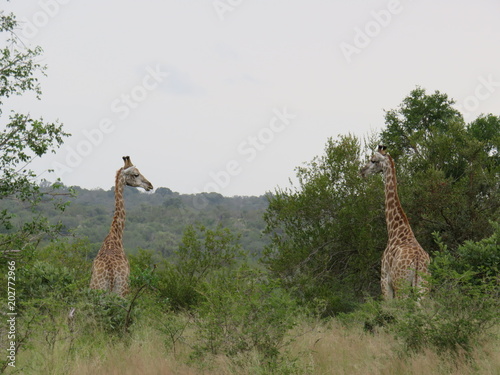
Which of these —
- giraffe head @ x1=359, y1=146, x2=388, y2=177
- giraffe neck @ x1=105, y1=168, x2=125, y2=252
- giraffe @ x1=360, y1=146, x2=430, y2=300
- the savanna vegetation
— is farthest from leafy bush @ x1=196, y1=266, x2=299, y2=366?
giraffe head @ x1=359, y1=146, x2=388, y2=177

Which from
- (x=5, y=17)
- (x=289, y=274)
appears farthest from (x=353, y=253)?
(x=5, y=17)

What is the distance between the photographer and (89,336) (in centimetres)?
905

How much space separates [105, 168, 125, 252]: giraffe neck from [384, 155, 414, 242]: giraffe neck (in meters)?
4.99

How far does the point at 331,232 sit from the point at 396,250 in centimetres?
495

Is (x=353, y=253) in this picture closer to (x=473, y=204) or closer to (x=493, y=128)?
(x=473, y=204)

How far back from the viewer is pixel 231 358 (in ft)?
25.4

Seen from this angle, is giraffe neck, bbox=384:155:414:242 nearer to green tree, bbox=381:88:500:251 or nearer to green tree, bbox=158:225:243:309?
green tree, bbox=381:88:500:251

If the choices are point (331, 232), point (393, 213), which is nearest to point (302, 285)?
point (331, 232)

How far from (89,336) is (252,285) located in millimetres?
2657

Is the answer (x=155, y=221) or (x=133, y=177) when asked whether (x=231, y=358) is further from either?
(x=155, y=221)

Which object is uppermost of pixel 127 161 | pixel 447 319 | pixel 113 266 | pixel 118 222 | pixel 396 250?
pixel 127 161

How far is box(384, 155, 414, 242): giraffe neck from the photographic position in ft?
37.0

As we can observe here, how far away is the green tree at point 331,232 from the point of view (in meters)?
15.1

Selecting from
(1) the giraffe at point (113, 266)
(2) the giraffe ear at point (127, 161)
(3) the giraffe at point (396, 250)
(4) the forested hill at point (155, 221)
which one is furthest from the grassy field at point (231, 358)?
(4) the forested hill at point (155, 221)
